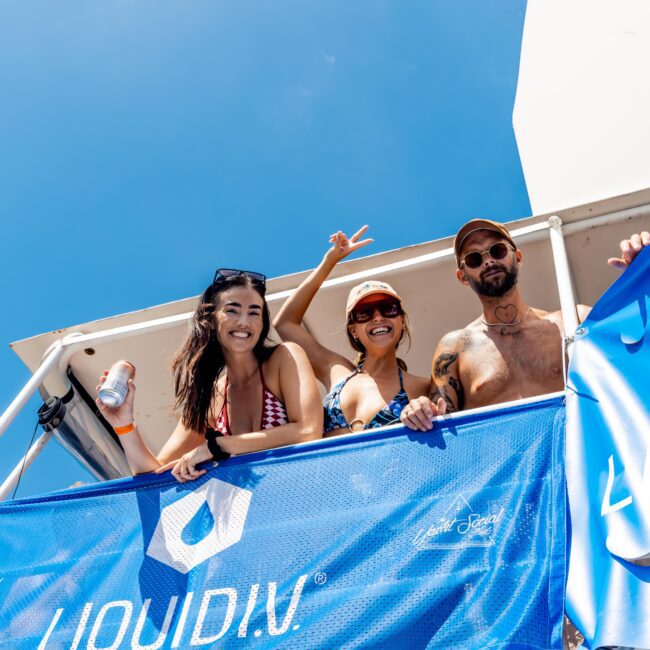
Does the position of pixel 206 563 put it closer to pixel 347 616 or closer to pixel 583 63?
pixel 347 616

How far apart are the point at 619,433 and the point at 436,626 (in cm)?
76

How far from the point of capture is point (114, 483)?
2.78 metres

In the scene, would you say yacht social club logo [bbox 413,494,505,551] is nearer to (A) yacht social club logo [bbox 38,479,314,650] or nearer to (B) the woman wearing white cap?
(A) yacht social club logo [bbox 38,479,314,650]

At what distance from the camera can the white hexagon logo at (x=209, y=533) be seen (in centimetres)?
240

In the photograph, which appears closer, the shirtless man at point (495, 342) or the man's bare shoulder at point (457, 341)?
the shirtless man at point (495, 342)

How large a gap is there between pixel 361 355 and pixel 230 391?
0.72 metres

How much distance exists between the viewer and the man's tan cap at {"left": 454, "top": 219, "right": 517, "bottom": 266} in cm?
356

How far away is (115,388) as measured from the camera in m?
2.63

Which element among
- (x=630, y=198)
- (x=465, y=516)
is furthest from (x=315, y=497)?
(x=630, y=198)

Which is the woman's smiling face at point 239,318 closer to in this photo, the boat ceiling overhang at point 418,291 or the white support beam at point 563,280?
the boat ceiling overhang at point 418,291

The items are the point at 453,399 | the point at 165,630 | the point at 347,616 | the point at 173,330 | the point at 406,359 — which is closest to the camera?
the point at 347,616

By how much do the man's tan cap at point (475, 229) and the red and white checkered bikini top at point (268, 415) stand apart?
4.05ft

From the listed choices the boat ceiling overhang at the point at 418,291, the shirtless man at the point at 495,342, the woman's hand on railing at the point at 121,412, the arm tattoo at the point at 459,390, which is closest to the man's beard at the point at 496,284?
the shirtless man at the point at 495,342

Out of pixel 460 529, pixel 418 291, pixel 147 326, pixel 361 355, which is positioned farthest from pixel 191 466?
pixel 418 291
